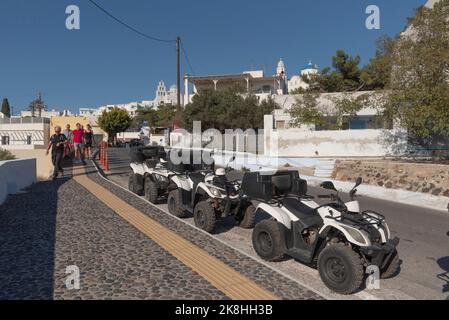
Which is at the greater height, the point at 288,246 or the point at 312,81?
the point at 312,81

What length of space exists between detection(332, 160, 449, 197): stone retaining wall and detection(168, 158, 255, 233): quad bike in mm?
7261

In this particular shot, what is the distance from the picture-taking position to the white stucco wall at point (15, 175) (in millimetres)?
8520

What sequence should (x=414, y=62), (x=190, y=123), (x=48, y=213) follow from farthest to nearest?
(x=190, y=123), (x=414, y=62), (x=48, y=213)

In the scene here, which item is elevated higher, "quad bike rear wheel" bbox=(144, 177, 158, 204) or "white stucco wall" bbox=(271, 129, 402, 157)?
"white stucco wall" bbox=(271, 129, 402, 157)

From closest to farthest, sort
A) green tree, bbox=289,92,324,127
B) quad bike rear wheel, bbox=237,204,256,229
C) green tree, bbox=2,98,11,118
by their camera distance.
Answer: quad bike rear wheel, bbox=237,204,256,229 < green tree, bbox=289,92,324,127 < green tree, bbox=2,98,11,118

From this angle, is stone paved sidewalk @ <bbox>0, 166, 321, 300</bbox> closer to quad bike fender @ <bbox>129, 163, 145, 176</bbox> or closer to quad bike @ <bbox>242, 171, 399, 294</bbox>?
quad bike @ <bbox>242, 171, 399, 294</bbox>

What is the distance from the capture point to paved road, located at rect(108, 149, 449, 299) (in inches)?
161

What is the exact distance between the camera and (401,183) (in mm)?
11961

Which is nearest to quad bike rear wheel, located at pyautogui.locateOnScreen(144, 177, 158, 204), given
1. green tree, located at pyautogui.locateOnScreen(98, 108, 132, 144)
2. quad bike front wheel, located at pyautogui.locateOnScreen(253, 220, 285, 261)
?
quad bike front wheel, located at pyautogui.locateOnScreen(253, 220, 285, 261)

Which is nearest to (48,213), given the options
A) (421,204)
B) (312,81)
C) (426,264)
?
(426,264)

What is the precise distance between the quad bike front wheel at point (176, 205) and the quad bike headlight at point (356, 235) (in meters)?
3.86

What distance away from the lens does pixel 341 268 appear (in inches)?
152
